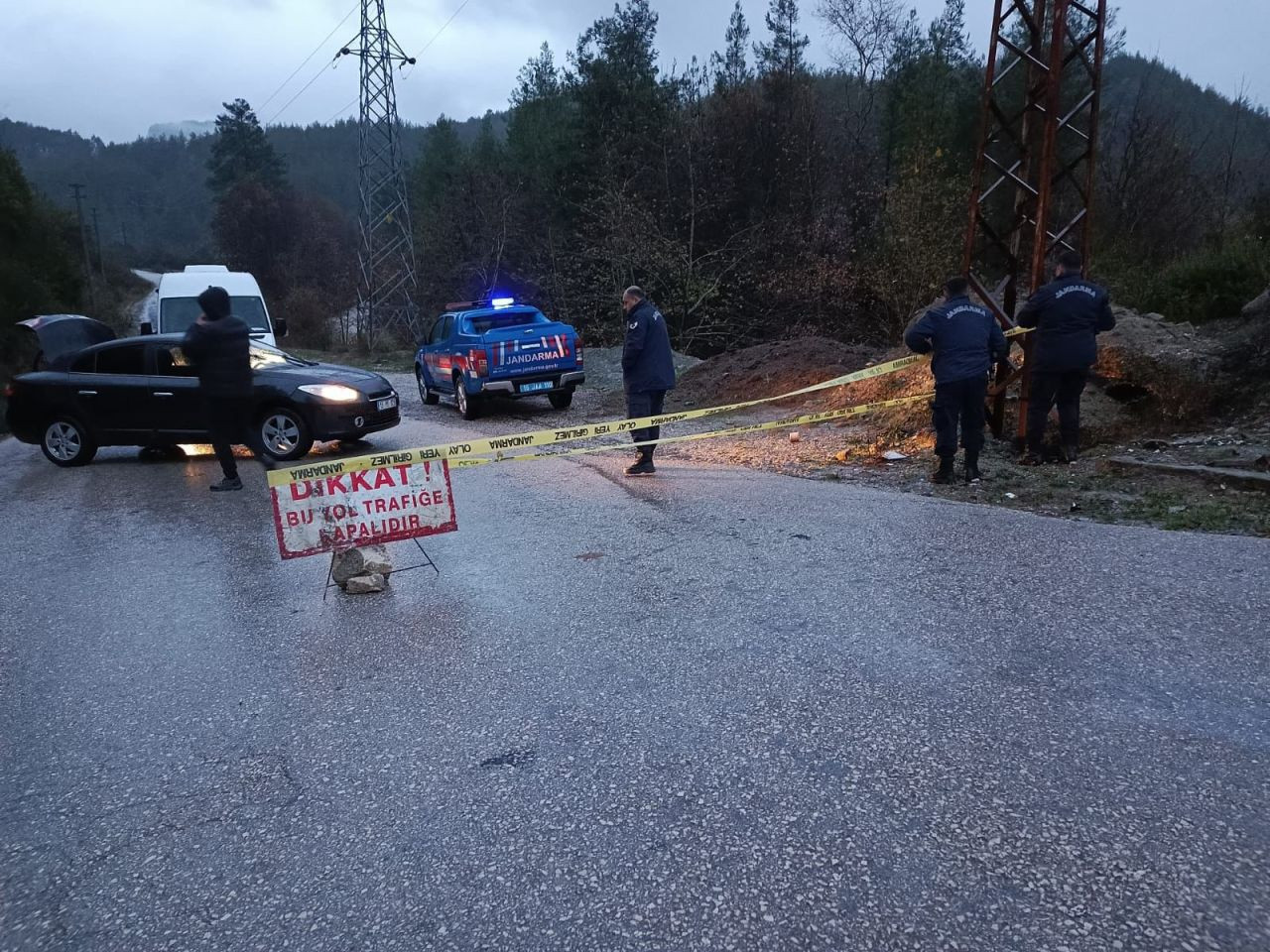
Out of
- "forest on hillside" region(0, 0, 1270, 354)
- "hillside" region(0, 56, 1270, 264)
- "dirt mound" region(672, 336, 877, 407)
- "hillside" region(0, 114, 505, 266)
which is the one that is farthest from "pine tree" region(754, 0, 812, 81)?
"hillside" region(0, 114, 505, 266)

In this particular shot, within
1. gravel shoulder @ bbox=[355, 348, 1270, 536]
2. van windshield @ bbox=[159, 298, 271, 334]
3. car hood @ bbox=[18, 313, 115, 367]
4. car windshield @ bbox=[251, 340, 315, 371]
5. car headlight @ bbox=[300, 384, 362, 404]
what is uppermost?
van windshield @ bbox=[159, 298, 271, 334]

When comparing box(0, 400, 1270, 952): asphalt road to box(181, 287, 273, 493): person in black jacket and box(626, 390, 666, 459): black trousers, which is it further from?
box(626, 390, 666, 459): black trousers

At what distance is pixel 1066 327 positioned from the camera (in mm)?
7734

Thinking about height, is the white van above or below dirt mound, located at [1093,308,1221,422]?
above

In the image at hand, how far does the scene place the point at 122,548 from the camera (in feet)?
22.4

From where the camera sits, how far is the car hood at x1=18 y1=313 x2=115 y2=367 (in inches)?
423

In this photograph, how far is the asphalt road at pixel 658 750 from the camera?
2473 mm

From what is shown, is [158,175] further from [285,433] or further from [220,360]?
[220,360]

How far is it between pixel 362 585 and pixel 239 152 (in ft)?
266

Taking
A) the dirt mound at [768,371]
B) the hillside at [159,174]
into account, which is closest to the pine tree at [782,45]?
the dirt mound at [768,371]

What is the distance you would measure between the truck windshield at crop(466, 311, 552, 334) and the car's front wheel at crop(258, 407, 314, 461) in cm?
458

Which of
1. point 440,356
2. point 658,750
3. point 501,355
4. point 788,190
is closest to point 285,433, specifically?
point 501,355

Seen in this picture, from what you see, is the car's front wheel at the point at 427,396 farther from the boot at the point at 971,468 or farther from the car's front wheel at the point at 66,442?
the boot at the point at 971,468

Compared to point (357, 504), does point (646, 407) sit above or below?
above
